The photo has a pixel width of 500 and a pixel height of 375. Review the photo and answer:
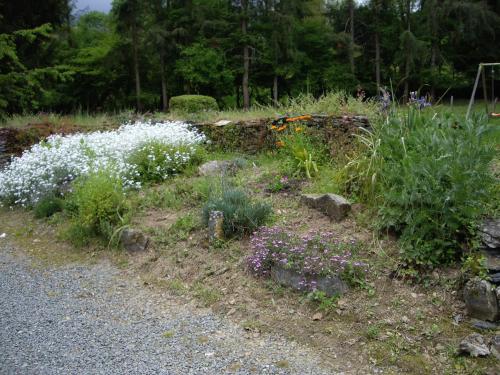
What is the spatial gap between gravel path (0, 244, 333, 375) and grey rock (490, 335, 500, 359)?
109cm

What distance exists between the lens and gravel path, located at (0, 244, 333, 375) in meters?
2.99

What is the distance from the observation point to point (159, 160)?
716 centimetres

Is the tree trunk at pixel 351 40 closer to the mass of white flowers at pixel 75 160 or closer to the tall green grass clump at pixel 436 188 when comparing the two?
the mass of white flowers at pixel 75 160

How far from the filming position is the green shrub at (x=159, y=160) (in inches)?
274

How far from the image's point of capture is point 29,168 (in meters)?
7.32

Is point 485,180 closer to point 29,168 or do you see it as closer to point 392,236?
point 392,236

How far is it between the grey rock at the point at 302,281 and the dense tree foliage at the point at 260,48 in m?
15.2

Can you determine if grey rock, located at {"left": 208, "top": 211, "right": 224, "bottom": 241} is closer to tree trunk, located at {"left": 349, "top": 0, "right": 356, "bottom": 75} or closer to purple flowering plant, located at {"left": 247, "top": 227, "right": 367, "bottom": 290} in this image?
purple flowering plant, located at {"left": 247, "top": 227, "right": 367, "bottom": 290}

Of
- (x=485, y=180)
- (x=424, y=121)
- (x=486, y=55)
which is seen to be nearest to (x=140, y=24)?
(x=486, y=55)

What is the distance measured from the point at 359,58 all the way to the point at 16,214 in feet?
60.8

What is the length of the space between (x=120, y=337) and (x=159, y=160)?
4.08m

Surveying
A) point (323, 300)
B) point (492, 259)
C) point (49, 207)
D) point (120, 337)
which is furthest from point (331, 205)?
point (49, 207)

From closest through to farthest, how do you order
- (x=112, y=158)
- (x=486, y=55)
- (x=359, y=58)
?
(x=112, y=158), (x=486, y=55), (x=359, y=58)

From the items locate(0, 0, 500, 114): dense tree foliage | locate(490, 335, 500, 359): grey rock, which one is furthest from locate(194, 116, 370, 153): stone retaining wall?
locate(0, 0, 500, 114): dense tree foliage
